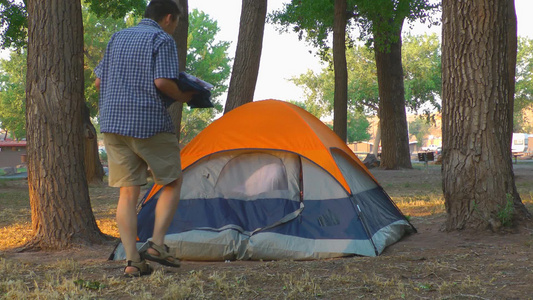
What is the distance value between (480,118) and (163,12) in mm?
3166

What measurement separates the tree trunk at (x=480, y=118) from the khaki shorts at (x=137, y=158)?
297 centimetres

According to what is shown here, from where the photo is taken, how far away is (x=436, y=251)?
15.5 ft

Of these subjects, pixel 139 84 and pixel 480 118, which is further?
pixel 480 118

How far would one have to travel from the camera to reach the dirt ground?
336 cm

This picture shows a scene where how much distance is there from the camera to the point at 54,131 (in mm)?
5090

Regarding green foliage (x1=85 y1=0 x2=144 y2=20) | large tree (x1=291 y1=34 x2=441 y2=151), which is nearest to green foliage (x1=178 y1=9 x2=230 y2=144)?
large tree (x1=291 y1=34 x2=441 y2=151)

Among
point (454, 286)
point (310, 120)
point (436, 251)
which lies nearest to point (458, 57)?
point (310, 120)

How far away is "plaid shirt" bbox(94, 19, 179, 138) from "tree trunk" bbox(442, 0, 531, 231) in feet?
9.85

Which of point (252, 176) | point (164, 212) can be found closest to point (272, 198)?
point (252, 176)

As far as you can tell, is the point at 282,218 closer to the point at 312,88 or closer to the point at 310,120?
the point at 310,120

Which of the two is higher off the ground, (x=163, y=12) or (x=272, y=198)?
(x=163, y=12)

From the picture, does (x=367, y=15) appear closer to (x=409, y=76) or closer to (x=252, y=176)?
(x=252, y=176)

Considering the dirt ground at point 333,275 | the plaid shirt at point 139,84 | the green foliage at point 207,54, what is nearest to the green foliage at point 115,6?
the dirt ground at point 333,275

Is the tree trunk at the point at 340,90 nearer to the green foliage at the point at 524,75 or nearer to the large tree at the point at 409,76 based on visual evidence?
the large tree at the point at 409,76
